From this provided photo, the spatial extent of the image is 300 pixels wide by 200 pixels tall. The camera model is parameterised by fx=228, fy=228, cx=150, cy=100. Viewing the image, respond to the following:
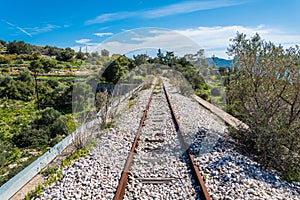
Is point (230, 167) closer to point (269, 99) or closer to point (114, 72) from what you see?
point (269, 99)

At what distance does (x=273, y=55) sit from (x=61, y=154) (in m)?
4.99

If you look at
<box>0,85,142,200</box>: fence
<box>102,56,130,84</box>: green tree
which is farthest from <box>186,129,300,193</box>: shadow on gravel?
<box>102,56,130,84</box>: green tree

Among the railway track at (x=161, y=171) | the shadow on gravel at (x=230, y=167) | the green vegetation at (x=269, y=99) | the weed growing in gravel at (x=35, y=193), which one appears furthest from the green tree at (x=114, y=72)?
the weed growing in gravel at (x=35, y=193)

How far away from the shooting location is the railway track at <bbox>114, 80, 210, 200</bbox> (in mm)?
3215

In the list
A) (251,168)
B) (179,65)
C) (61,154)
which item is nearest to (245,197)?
(251,168)

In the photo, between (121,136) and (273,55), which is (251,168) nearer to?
(273,55)

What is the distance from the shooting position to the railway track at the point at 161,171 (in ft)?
10.5

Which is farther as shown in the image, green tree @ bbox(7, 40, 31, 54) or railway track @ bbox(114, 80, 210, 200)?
green tree @ bbox(7, 40, 31, 54)

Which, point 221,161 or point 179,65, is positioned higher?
point 179,65

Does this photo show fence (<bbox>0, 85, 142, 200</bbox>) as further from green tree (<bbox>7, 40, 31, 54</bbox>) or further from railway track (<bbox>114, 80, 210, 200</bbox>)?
green tree (<bbox>7, 40, 31, 54</bbox>)

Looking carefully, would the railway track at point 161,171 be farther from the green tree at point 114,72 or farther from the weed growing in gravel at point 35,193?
the green tree at point 114,72

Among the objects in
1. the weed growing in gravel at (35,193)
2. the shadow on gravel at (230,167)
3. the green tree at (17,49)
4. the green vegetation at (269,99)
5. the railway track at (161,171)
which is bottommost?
the weed growing in gravel at (35,193)

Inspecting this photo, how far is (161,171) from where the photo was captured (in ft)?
12.7

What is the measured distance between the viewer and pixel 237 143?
527 cm
